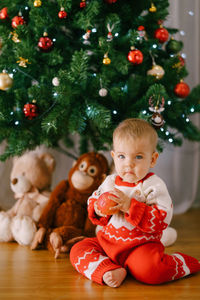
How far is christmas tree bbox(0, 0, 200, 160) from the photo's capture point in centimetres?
162

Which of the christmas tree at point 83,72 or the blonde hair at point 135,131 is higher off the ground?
the christmas tree at point 83,72

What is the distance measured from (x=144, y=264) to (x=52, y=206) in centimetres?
61

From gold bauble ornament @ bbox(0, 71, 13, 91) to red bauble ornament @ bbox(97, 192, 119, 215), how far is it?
673mm

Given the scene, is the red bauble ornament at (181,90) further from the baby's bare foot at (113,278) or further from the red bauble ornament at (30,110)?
the baby's bare foot at (113,278)

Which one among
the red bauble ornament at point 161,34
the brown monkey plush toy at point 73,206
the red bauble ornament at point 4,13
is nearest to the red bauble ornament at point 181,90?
the red bauble ornament at point 161,34

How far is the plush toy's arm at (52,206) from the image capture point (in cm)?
172

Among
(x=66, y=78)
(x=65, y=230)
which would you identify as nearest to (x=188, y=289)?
(x=65, y=230)

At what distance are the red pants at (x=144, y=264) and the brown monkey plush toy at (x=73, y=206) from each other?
0.28 meters

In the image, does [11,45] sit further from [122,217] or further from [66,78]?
[122,217]

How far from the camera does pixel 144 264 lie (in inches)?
50.7

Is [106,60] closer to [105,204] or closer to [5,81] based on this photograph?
[5,81]

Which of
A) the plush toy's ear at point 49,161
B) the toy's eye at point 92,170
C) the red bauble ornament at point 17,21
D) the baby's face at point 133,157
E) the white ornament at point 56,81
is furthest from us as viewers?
the plush toy's ear at point 49,161

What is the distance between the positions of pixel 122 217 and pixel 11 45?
2.99 feet

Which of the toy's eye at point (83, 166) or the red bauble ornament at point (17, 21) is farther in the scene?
the toy's eye at point (83, 166)
